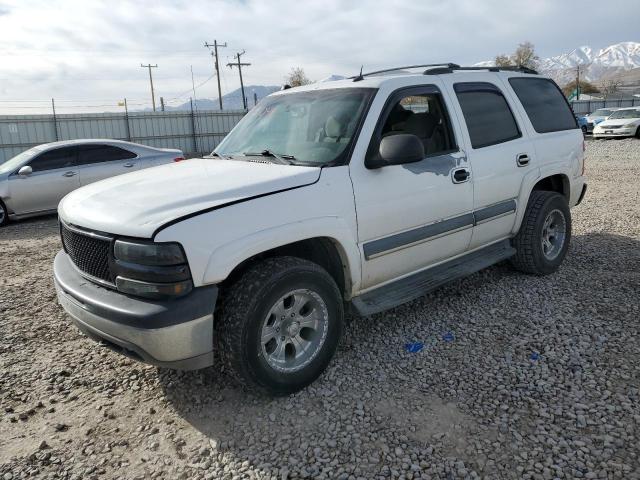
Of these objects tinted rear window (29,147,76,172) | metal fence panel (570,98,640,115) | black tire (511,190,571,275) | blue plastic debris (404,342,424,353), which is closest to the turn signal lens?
blue plastic debris (404,342,424,353)

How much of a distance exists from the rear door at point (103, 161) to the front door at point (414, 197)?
7.38 m

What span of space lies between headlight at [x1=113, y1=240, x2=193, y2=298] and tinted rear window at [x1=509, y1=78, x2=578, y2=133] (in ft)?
12.4

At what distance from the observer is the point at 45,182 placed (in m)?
9.52

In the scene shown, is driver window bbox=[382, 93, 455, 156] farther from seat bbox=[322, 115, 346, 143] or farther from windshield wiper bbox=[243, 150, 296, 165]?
windshield wiper bbox=[243, 150, 296, 165]

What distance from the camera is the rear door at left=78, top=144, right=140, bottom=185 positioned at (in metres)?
9.91

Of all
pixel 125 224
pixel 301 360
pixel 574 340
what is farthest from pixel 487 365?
pixel 125 224

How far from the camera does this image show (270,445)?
2.82 meters

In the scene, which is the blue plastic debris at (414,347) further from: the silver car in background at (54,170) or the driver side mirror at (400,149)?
the silver car in background at (54,170)

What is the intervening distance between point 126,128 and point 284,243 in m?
24.1

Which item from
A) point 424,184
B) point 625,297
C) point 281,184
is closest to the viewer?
point 281,184

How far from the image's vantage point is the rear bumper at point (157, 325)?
2.69m

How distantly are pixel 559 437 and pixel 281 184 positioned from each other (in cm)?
208

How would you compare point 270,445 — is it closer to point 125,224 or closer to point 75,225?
point 125,224

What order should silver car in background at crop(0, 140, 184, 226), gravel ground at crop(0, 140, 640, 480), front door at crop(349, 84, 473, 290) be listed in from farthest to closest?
silver car in background at crop(0, 140, 184, 226) < front door at crop(349, 84, 473, 290) < gravel ground at crop(0, 140, 640, 480)
